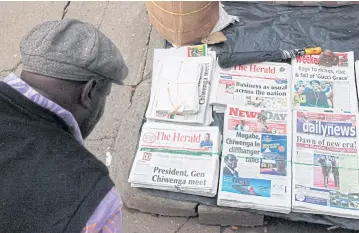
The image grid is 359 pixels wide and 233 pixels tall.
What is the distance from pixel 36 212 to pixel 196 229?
4.37 feet

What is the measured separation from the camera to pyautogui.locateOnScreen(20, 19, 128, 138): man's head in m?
1.26

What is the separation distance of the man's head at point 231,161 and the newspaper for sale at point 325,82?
48cm

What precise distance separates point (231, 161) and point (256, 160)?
125 mm

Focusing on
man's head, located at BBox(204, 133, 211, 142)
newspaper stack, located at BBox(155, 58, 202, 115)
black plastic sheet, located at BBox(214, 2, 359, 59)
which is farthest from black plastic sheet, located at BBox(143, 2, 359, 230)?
man's head, located at BBox(204, 133, 211, 142)

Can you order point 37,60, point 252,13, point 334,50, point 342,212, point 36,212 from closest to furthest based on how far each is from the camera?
point 36,212 → point 37,60 → point 342,212 → point 334,50 → point 252,13

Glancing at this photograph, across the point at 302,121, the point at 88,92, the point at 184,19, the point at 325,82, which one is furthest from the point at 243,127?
the point at 88,92

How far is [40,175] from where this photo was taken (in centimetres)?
114

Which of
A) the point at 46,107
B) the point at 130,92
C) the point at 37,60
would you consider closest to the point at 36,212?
the point at 46,107

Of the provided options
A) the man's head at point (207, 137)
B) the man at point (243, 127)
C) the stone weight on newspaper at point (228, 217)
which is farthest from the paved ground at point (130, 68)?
the man at point (243, 127)

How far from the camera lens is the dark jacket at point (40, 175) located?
1117mm

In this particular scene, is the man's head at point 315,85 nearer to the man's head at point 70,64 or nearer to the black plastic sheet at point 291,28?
the black plastic sheet at point 291,28

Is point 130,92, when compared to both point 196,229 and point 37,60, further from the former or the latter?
point 37,60

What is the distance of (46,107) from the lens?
1198 mm

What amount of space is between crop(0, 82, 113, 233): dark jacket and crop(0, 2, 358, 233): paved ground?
118 cm
